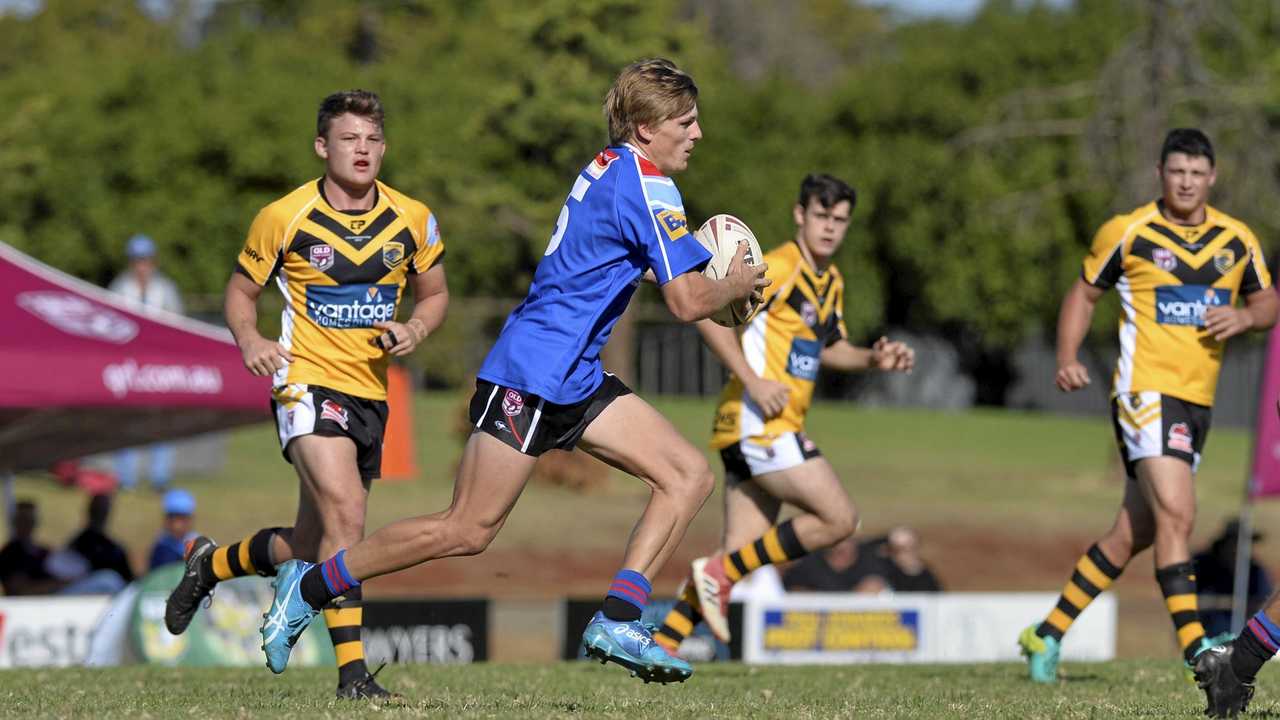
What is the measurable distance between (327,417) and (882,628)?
7404 mm

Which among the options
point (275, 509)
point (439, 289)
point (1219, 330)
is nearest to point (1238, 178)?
point (275, 509)

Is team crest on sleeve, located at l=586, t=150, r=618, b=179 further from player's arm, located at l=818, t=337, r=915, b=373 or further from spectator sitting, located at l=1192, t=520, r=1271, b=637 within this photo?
spectator sitting, located at l=1192, t=520, r=1271, b=637

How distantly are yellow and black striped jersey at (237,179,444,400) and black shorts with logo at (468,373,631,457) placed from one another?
1.45 meters

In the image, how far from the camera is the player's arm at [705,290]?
22.5 feet

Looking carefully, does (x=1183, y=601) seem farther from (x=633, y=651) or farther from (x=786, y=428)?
(x=633, y=651)

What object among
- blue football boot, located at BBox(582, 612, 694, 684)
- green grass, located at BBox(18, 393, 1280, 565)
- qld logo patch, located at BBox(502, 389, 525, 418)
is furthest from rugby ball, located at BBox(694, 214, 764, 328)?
green grass, located at BBox(18, 393, 1280, 565)

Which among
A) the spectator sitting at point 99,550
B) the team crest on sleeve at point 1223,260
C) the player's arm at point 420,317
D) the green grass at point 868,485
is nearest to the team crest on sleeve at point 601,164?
the player's arm at point 420,317

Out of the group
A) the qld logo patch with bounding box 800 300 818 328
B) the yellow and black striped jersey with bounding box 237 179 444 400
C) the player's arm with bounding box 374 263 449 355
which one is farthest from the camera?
the qld logo patch with bounding box 800 300 818 328

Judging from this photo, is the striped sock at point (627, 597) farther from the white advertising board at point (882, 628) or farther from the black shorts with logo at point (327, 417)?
the white advertising board at point (882, 628)

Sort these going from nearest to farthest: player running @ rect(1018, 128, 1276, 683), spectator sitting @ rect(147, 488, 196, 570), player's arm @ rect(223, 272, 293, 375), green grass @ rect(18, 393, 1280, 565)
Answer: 1. player's arm @ rect(223, 272, 293, 375)
2. player running @ rect(1018, 128, 1276, 683)
3. spectator sitting @ rect(147, 488, 196, 570)
4. green grass @ rect(18, 393, 1280, 565)

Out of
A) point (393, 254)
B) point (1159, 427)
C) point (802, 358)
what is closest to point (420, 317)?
point (393, 254)

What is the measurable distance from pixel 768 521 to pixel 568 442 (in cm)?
317

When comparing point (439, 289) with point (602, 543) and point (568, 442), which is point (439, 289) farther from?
point (602, 543)

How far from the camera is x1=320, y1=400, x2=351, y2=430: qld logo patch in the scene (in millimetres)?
8164
